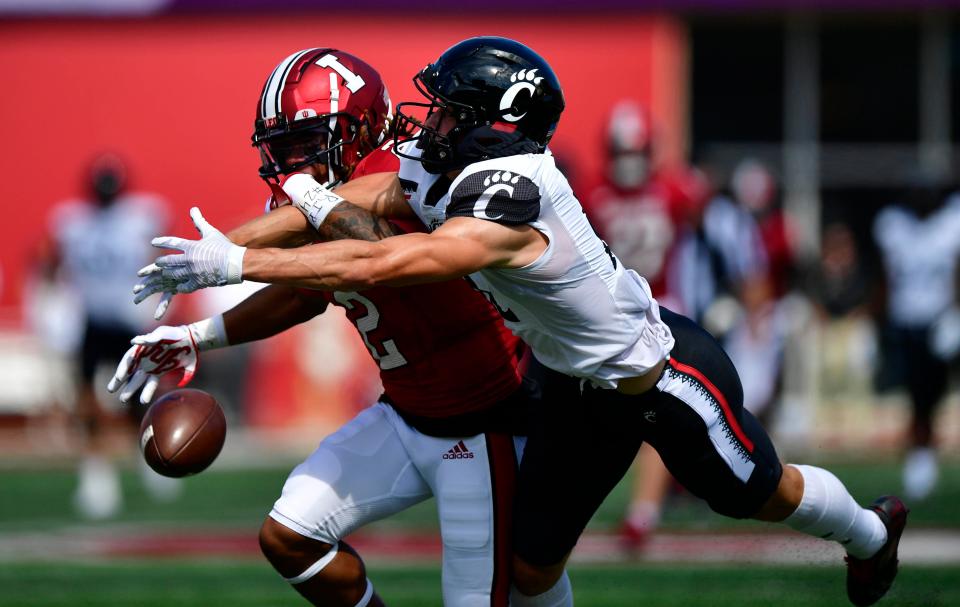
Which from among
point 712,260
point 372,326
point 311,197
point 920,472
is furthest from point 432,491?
point 920,472

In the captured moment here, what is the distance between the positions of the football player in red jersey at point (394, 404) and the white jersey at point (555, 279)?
9.3 inches

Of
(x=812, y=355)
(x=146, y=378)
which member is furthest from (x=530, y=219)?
(x=812, y=355)

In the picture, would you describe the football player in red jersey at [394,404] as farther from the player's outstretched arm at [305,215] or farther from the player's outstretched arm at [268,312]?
the player's outstretched arm at [268,312]

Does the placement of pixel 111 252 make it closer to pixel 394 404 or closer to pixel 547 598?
pixel 394 404

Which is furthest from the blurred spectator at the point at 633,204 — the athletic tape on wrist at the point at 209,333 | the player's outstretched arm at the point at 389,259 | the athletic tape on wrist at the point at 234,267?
the athletic tape on wrist at the point at 234,267

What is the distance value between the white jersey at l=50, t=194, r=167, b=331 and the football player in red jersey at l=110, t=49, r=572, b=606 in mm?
5356

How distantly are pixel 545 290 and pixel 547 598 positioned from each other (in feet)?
3.40

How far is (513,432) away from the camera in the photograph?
4332mm

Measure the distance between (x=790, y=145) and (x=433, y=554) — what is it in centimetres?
876

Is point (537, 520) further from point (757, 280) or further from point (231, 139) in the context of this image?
point (231, 139)

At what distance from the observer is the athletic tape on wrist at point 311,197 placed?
394cm

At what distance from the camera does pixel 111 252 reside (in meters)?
9.68

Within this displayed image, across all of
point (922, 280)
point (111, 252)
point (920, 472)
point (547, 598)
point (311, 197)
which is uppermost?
point (311, 197)

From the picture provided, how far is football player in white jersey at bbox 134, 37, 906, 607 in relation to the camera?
360 cm
